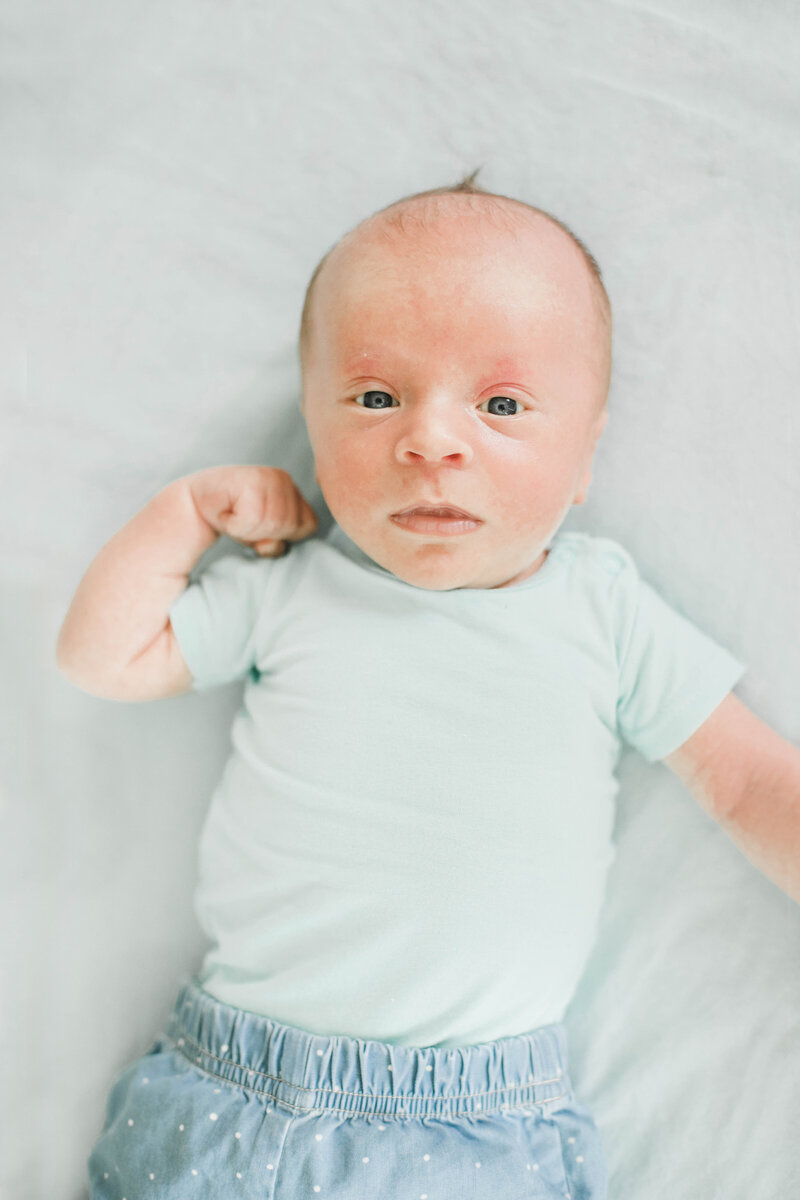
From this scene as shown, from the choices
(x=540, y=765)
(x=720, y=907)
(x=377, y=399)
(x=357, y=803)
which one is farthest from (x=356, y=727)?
(x=720, y=907)

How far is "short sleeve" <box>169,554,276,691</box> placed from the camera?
111 cm

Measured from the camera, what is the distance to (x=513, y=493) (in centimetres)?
99

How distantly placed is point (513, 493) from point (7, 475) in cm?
61

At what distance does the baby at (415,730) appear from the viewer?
0.97m

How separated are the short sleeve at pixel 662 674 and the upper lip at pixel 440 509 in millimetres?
240

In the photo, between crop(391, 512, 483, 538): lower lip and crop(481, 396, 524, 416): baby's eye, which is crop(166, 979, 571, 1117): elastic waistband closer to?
crop(391, 512, 483, 538): lower lip

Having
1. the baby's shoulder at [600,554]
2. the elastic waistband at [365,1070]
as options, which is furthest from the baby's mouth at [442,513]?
the elastic waistband at [365,1070]

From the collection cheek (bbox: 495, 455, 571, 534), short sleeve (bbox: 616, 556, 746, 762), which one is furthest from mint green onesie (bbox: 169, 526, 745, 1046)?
cheek (bbox: 495, 455, 571, 534)

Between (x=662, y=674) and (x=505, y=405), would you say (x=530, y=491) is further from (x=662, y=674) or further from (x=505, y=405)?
(x=662, y=674)

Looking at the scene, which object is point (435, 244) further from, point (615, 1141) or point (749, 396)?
point (615, 1141)

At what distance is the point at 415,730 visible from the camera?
1.05 meters

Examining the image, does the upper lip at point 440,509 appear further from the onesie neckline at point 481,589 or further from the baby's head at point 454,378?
the onesie neckline at point 481,589

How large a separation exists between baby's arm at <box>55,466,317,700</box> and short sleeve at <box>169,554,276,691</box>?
17mm

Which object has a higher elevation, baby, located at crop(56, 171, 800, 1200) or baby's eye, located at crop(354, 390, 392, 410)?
baby's eye, located at crop(354, 390, 392, 410)
